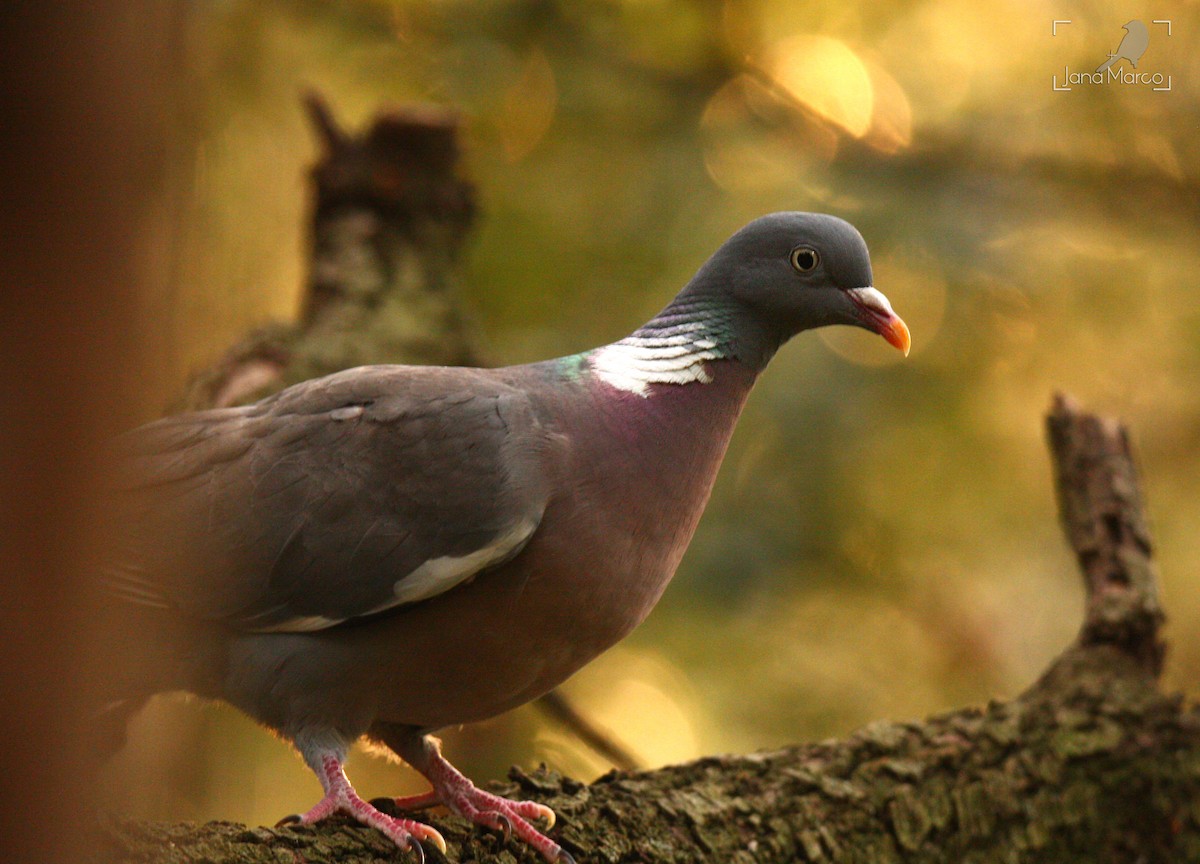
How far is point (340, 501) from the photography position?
3.03 metres

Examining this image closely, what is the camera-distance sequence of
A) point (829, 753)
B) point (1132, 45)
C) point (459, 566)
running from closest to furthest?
1. point (459, 566)
2. point (829, 753)
3. point (1132, 45)

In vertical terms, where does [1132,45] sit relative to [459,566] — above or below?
above

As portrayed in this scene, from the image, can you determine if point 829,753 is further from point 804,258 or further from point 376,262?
point 376,262

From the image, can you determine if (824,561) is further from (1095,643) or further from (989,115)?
(989,115)

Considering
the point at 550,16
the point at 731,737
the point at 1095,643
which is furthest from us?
the point at 731,737

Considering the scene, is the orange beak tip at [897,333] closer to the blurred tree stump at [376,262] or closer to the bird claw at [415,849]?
the bird claw at [415,849]

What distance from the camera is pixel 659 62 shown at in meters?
5.45

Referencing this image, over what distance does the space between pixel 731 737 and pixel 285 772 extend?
291cm

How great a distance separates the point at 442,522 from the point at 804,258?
4.03ft

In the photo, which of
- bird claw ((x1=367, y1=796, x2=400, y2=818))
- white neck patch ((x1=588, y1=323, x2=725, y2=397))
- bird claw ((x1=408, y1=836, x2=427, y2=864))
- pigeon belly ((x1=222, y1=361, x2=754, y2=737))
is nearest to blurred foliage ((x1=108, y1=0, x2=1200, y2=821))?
white neck patch ((x1=588, y1=323, x2=725, y2=397))

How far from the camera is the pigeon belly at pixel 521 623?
2.88 metres

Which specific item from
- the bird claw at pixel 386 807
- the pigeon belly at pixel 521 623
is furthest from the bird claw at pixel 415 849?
the pigeon belly at pixel 521 623

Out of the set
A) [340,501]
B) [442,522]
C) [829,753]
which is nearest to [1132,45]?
[829,753]

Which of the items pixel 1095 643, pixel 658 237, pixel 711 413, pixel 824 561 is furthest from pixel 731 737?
pixel 711 413
